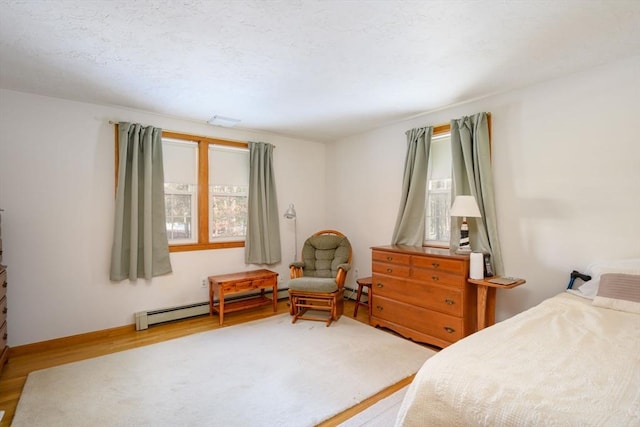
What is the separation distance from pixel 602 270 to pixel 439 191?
1.72 m

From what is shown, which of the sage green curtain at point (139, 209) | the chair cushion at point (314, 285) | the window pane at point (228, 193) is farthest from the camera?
the window pane at point (228, 193)

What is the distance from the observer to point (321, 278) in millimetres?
4051

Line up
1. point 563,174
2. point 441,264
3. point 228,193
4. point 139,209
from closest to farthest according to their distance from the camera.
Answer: point 563,174, point 441,264, point 139,209, point 228,193

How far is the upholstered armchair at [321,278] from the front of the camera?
12.3ft

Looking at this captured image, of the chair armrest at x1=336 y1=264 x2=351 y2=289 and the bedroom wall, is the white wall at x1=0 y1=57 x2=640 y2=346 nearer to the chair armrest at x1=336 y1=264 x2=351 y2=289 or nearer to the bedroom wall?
the bedroom wall

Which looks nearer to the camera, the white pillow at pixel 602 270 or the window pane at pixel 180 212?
the white pillow at pixel 602 270

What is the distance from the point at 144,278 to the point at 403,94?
11.8ft

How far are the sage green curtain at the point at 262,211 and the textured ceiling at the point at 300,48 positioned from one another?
3.89 feet

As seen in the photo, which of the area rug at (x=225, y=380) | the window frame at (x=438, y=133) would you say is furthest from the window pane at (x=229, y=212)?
the window frame at (x=438, y=133)

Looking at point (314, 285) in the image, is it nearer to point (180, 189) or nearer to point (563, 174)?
point (180, 189)

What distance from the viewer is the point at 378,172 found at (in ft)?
14.5

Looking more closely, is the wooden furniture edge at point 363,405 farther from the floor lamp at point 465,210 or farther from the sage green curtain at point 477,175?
the sage green curtain at point 477,175

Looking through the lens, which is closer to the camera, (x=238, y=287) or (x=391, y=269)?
(x=391, y=269)

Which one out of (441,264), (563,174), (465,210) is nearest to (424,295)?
(441,264)
